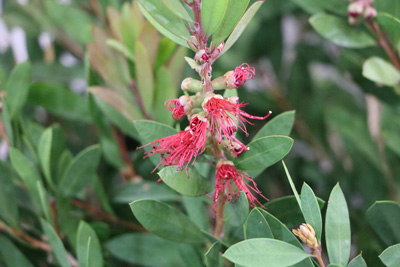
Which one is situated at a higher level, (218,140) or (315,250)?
(218,140)

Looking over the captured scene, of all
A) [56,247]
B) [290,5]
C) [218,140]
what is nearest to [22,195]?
[56,247]

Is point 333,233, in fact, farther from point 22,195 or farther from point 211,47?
point 22,195

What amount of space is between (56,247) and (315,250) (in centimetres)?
33

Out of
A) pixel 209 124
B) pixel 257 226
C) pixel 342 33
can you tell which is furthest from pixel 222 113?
→ pixel 342 33

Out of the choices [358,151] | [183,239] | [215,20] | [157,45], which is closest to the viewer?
[215,20]

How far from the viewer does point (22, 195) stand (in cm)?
83

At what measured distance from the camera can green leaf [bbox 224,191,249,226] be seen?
553mm

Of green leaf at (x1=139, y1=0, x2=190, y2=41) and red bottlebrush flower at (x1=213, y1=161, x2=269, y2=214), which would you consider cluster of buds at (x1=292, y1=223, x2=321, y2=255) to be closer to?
red bottlebrush flower at (x1=213, y1=161, x2=269, y2=214)

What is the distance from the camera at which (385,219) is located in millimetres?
586

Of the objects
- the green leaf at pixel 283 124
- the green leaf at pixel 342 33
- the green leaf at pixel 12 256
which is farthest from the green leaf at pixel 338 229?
the green leaf at pixel 12 256

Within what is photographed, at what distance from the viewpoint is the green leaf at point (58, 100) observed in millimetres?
839

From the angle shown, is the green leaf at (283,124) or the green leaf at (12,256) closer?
the green leaf at (283,124)

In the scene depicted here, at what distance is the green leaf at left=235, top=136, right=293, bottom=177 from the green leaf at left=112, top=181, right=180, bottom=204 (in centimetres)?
22

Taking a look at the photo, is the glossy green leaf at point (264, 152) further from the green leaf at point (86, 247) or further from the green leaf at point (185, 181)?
the green leaf at point (86, 247)
